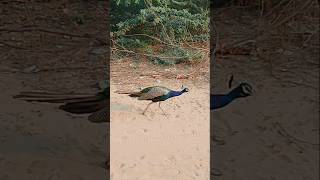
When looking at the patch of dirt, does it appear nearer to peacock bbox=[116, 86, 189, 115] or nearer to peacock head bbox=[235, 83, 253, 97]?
peacock bbox=[116, 86, 189, 115]

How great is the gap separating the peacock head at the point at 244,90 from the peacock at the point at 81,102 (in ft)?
2.29

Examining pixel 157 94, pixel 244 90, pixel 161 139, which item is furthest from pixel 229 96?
pixel 161 139

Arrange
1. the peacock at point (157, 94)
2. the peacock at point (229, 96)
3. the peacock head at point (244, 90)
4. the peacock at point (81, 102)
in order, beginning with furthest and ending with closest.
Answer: the peacock head at point (244, 90), the peacock at point (229, 96), the peacock at point (157, 94), the peacock at point (81, 102)

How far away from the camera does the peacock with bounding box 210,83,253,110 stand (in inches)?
109

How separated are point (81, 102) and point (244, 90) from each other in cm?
88

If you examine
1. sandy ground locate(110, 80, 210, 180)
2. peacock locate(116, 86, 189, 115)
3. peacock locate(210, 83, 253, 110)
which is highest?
peacock locate(116, 86, 189, 115)

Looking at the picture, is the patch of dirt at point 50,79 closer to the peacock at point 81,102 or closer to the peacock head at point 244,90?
the peacock at point 81,102

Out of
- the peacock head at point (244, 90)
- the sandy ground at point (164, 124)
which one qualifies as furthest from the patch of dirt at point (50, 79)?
the peacock head at point (244, 90)

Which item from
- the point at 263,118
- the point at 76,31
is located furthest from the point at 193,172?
the point at 76,31

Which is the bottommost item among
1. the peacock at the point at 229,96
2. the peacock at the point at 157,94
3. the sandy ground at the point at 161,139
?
the sandy ground at the point at 161,139

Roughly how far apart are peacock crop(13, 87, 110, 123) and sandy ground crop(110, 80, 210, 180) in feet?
0.30

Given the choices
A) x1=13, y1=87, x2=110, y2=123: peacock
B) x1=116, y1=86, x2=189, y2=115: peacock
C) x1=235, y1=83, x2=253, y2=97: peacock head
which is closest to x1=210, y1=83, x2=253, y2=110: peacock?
x1=235, y1=83, x2=253, y2=97: peacock head

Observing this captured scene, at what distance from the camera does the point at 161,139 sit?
2.42 meters

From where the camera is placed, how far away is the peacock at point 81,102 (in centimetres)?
250
